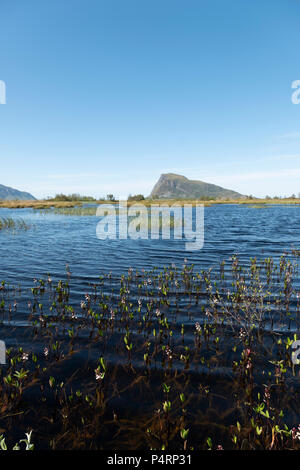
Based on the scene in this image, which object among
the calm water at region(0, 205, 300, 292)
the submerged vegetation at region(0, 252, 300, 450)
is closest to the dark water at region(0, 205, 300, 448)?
the submerged vegetation at region(0, 252, 300, 450)

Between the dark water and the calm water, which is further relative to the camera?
the calm water

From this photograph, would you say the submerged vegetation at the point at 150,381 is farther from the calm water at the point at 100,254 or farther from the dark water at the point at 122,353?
the calm water at the point at 100,254

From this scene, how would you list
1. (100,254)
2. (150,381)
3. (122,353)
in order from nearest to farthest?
(150,381)
(122,353)
(100,254)

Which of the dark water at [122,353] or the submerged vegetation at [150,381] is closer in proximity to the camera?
the submerged vegetation at [150,381]

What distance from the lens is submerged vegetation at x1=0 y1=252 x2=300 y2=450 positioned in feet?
14.1

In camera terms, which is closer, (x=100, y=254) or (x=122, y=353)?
(x=122, y=353)

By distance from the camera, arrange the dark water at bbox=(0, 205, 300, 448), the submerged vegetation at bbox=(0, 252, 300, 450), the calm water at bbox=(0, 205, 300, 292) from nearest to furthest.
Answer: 1. the submerged vegetation at bbox=(0, 252, 300, 450)
2. the dark water at bbox=(0, 205, 300, 448)
3. the calm water at bbox=(0, 205, 300, 292)

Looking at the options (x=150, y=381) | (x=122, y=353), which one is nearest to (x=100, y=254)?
(x=122, y=353)

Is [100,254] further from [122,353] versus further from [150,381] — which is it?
[150,381]

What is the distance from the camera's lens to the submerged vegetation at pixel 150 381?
4312 millimetres

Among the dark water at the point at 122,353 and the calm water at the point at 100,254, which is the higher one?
the calm water at the point at 100,254

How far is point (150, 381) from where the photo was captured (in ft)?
18.6

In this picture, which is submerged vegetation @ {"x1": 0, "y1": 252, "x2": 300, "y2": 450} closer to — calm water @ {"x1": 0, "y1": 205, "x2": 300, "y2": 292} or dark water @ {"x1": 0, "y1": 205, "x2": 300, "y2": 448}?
dark water @ {"x1": 0, "y1": 205, "x2": 300, "y2": 448}

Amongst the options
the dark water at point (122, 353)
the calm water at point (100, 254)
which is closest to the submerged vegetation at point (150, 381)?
the dark water at point (122, 353)
